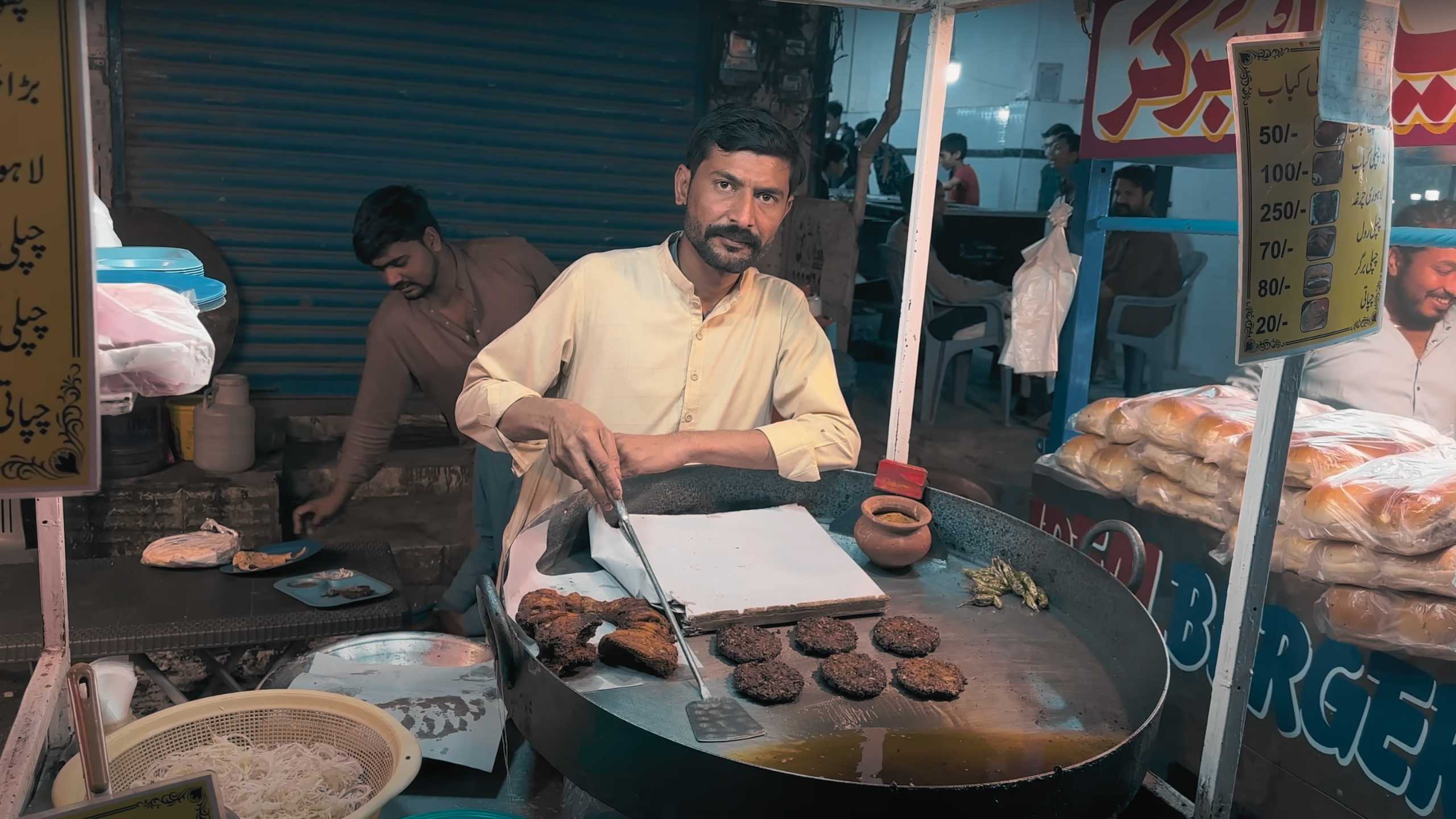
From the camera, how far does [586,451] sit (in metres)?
1.94

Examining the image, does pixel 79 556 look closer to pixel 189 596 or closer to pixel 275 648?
pixel 275 648

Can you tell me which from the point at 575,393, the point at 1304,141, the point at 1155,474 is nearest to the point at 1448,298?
the point at 1155,474

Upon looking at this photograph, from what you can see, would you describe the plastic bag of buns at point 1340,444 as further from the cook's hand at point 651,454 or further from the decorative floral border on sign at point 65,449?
the decorative floral border on sign at point 65,449

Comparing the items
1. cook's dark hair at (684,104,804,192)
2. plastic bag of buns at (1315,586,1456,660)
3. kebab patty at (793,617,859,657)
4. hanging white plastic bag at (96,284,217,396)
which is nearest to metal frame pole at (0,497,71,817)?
hanging white plastic bag at (96,284,217,396)

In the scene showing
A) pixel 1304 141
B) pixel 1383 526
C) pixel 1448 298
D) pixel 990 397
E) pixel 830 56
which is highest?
pixel 830 56

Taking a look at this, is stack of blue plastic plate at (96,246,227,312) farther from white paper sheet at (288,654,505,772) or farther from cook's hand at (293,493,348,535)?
cook's hand at (293,493,348,535)

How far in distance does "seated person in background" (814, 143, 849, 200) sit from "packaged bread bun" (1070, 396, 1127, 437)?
2455 millimetres

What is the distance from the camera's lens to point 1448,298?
11.7 feet

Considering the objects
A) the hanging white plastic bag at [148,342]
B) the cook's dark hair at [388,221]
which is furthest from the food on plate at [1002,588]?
the cook's dark hair at [388,221]

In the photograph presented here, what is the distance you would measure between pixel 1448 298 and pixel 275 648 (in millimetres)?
4541

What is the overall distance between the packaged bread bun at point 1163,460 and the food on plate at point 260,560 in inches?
105

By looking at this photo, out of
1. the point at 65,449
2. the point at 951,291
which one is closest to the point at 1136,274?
the point at 951,291

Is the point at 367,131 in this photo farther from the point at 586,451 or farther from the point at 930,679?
the point at 930,679

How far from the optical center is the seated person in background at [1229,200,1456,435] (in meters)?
3.55
